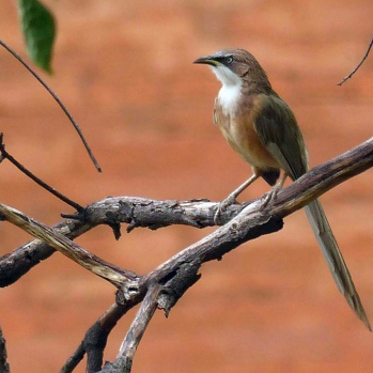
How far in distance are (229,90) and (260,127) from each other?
4.5 inches

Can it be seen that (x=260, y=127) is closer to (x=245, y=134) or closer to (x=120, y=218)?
(x=245, y=134)

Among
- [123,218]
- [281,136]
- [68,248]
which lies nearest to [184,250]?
[68,248]

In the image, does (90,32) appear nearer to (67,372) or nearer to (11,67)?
(11,67)

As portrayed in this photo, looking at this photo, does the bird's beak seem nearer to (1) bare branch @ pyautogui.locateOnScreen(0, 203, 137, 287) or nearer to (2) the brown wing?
(2) the brown wing

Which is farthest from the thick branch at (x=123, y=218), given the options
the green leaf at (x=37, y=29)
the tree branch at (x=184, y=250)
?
the green leaf at (x=37, y=29)

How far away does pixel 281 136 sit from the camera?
1.86m

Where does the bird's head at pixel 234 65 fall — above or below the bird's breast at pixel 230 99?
above

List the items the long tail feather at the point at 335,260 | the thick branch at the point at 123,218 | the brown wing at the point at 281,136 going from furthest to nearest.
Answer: the brown wing at the point at 281,136
the long tail feather at the point at 335,260
the thick branch at the point at 123,218

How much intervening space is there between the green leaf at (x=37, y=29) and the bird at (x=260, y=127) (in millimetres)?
894

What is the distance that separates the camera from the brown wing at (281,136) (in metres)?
1.83

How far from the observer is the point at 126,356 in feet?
3.85

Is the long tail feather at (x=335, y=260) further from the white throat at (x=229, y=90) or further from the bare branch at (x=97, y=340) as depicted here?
the bare branch at (x=97, y=340)

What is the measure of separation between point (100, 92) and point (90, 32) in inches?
7.6

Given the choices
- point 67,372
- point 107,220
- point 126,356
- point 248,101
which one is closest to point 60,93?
point 248,101
